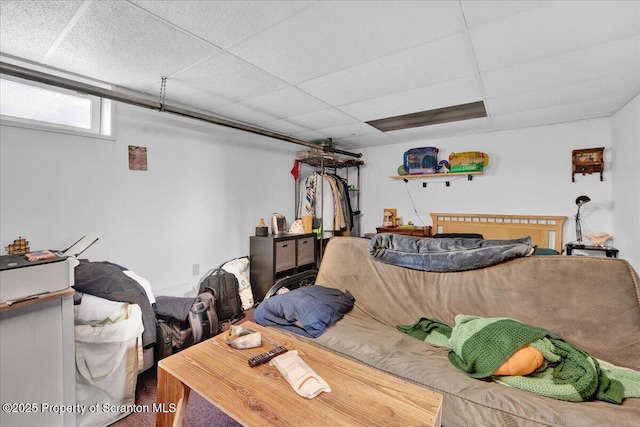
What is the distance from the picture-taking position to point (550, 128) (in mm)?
3377

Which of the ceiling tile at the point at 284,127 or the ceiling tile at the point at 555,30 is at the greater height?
the ceiling tile at the point at 284,127

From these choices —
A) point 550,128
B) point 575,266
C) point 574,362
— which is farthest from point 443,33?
point 550,128

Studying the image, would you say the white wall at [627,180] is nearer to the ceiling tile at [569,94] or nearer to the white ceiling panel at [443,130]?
the ceiling tile at [569,94]

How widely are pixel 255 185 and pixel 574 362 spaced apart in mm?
3282

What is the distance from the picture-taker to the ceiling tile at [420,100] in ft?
7.50

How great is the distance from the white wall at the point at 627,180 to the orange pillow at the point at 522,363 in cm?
202

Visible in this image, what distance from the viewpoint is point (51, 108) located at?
2.14 m

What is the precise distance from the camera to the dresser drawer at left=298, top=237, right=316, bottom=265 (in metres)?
3.70

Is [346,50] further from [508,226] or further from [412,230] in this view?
[508,226]

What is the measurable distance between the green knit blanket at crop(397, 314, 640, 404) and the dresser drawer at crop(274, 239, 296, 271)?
2214 millimetres

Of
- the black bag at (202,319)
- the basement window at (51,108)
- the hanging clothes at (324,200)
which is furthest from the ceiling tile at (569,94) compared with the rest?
the basement window at (51,108)

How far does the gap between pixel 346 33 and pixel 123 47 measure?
4.51ft

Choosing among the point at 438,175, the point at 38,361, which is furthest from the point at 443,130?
the point at 38,361

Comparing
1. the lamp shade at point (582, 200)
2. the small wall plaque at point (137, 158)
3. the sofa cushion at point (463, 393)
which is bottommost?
the sofa cushion at point (463, 393)
